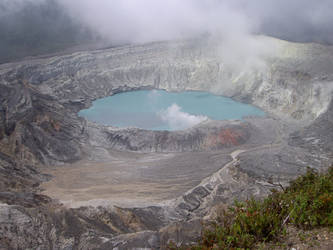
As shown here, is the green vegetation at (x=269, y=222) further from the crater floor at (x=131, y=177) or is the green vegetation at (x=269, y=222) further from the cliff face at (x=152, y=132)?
the crater floor at (x=131, y=177)

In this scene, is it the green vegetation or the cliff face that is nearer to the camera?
the green vegetation

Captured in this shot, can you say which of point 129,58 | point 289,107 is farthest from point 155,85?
point 289,107

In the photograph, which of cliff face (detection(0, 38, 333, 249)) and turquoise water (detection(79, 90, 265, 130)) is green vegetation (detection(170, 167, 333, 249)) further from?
turquoise water (detection(79, 90, 265, 130))

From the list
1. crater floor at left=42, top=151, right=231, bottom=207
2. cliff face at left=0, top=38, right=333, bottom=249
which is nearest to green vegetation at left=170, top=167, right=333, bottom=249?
cliff face at left=0, top=38, right=333, bottom=249

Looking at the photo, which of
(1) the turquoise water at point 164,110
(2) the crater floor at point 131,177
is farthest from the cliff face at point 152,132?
(1) the turquoise water at point 164,110

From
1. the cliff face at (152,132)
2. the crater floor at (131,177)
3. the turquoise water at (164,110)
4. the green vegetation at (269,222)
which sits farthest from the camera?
the turquoise water at (164,110)

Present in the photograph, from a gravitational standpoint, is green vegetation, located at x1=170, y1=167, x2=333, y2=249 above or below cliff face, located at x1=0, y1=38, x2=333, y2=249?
below

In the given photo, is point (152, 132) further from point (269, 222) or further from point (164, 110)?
point (269, 222)
